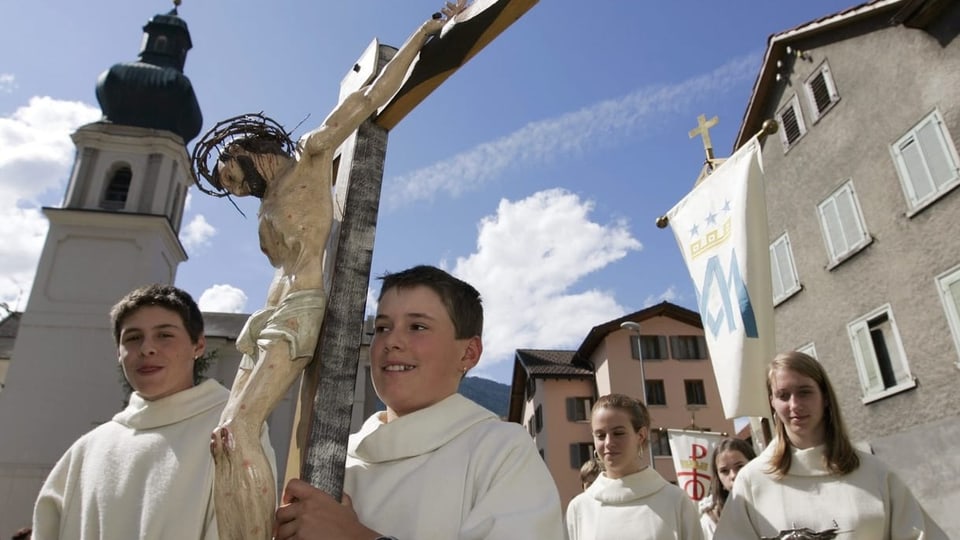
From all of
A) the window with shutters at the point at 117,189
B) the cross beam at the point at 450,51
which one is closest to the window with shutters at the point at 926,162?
the cross beam at the point at 450,51

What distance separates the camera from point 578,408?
109 feet

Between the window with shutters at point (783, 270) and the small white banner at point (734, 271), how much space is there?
8933 millimetres

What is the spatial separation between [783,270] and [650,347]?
17341 mm

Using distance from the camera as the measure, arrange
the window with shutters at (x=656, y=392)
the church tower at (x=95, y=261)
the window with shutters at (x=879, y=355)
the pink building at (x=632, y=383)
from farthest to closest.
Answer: the window with shutters at (x=656, y=392) → the pink building at (x=632, y=383) → the church tower at (x=95, y=261) → the window with shutters at (x=879, y=355)

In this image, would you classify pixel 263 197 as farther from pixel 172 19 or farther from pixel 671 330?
pixel 172 19

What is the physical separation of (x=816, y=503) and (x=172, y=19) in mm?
42618

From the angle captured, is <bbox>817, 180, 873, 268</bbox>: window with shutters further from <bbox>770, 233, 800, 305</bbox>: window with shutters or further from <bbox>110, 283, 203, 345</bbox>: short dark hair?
<bbox>110, 283, 203, 345</bbox>: short dark hair

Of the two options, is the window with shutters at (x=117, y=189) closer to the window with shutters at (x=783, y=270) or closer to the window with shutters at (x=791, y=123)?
the window with shutters at (x=791, y=123)

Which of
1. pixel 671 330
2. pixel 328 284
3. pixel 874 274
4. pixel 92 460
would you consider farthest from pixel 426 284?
pixel 671 330

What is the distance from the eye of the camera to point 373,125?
190cm

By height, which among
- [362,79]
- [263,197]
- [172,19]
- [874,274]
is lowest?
[263,197]

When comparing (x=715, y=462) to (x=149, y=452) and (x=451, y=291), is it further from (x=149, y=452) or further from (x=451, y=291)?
(x=149, y=452)

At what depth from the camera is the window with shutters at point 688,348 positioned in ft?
98.3

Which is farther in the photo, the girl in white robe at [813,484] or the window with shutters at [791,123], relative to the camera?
the window with shutters at [791,123]
